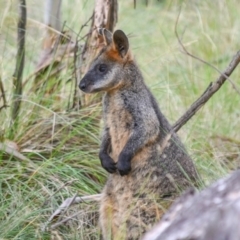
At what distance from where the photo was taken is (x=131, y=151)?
464cm

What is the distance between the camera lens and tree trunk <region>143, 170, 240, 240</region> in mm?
2330

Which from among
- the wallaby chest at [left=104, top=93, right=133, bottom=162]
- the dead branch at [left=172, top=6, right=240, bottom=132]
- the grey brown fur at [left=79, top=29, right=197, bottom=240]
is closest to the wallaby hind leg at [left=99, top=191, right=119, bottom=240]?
the grey brown fur at [left=79, top=29, right=197, bottom=240]

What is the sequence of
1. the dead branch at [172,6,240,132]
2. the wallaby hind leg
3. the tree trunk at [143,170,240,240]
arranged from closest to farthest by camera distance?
the tree trunk at [143,170,240,240] < the wallaby hind leg < the dead branch at [172,6,240,132]

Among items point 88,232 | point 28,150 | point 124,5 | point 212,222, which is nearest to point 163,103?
point 28,150

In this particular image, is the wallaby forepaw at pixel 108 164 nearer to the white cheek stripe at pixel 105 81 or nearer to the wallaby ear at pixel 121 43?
the white cheek stripe at pixel 105 81

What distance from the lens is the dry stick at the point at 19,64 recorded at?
5.60 m

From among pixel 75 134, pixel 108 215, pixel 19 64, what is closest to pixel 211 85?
pixel 108 215

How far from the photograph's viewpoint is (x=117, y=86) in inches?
188

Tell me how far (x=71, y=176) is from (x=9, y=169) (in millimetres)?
373

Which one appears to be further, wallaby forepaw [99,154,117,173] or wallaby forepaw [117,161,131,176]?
wallaby forepaw [99,154,117,173]

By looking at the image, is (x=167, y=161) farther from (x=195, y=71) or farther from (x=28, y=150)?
(x=195, y=71)

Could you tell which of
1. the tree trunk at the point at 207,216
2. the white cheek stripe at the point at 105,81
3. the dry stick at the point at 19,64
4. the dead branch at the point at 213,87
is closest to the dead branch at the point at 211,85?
the dead branch at the point at 213,87

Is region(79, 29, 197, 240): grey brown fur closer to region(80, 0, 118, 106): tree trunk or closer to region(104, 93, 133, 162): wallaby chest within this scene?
region(104, 93, 133, 162): wallaby chest

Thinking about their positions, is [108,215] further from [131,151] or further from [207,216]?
[207,216]
